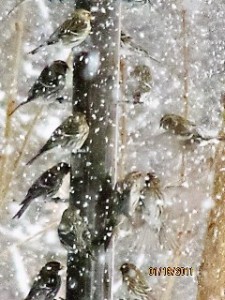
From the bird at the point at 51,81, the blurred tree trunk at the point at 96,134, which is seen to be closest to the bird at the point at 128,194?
the blurred tree trunk at the point at 96,134

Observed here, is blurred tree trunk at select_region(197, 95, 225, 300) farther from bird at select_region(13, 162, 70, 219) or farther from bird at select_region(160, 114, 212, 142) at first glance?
bird at select_region(13, 162, 70, 219)

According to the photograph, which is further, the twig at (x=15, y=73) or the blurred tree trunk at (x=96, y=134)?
the twig at (x=15, y=73)

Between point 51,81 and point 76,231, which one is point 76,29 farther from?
point 76,231

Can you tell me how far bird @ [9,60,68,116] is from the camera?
108cm

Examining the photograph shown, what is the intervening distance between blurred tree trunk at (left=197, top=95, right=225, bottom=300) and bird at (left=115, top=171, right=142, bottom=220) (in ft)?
0.57

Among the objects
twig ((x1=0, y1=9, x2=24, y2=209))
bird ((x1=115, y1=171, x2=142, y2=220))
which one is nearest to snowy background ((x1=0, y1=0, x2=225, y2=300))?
twig ((x1=0, y1=9, x2=24, y2=209))

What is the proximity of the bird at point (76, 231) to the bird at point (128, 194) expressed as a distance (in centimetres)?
5

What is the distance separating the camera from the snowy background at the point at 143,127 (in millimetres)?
1185

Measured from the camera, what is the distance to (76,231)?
1.01 metres
